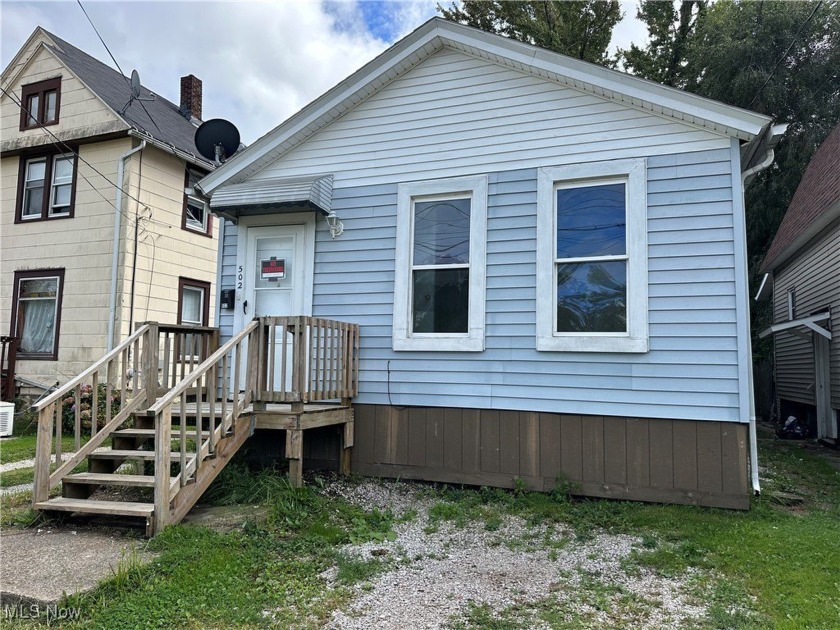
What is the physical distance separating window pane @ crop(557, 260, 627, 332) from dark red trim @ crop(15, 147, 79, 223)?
9.67 m

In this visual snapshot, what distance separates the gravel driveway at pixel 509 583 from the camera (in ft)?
9.81

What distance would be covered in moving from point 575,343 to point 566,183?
1.59m

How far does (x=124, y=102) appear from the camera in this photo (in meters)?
11.3

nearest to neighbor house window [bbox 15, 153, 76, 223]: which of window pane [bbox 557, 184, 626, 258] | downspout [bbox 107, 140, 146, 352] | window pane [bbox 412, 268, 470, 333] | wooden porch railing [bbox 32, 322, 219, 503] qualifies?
downspout [bbox 107, 140, 146, 352]

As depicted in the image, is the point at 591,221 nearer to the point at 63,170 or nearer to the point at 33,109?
the point at 63,170

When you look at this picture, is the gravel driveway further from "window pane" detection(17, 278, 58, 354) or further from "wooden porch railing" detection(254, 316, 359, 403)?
"window pane" detection(17, 278, 58, 354)

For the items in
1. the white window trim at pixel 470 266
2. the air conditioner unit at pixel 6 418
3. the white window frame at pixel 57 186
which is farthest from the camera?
the white window frame at pixel 57 186

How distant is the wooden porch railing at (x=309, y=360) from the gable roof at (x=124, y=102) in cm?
684

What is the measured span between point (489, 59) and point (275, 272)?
10.9 feet

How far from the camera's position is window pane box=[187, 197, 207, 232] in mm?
11727

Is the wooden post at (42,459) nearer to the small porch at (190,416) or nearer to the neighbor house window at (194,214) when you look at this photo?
the small porch at (190,416)

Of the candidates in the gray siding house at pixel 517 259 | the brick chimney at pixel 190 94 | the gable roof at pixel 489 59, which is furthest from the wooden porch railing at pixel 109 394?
the brick chimney at pixel 190 94

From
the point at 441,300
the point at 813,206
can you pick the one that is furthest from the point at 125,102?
the point at 813,206

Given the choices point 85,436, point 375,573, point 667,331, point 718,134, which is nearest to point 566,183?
point 718,134
